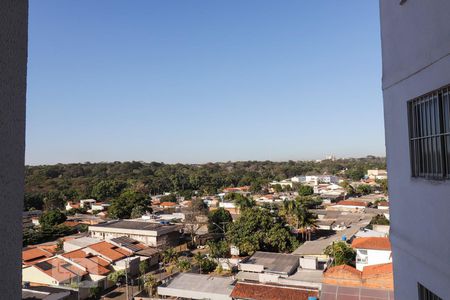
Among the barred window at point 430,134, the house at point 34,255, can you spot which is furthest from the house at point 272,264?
the barred window at point 430,134

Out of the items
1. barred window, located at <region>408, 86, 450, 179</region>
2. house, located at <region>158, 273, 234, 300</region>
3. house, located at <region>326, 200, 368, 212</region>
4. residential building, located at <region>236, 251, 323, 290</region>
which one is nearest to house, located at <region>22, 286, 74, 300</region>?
house, located at <region>158, 273, 234, 300</region>

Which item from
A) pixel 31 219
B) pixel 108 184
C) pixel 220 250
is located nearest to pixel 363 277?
pixel 220 250

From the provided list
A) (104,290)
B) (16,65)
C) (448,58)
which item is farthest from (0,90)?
(104,290)

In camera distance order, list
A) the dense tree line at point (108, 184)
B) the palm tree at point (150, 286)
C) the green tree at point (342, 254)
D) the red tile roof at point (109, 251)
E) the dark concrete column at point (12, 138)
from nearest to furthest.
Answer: the dark concrete column at point (12, 138), the palm tree at point (150, 286), the green tree at point (342, 254), the red tile roof at point (109, 251), the dense tree line at point (108, 184)

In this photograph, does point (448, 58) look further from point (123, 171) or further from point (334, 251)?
point (123, 171)

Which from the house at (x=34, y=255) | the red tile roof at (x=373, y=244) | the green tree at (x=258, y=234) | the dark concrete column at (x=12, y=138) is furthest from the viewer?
the green tree at (x=258, y=234)

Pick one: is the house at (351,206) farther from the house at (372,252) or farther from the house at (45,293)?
the house at (45,293)

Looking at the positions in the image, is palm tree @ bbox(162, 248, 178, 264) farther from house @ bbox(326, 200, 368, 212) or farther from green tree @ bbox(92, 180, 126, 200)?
green tree @ bbox(92, 180, 126, 200)
